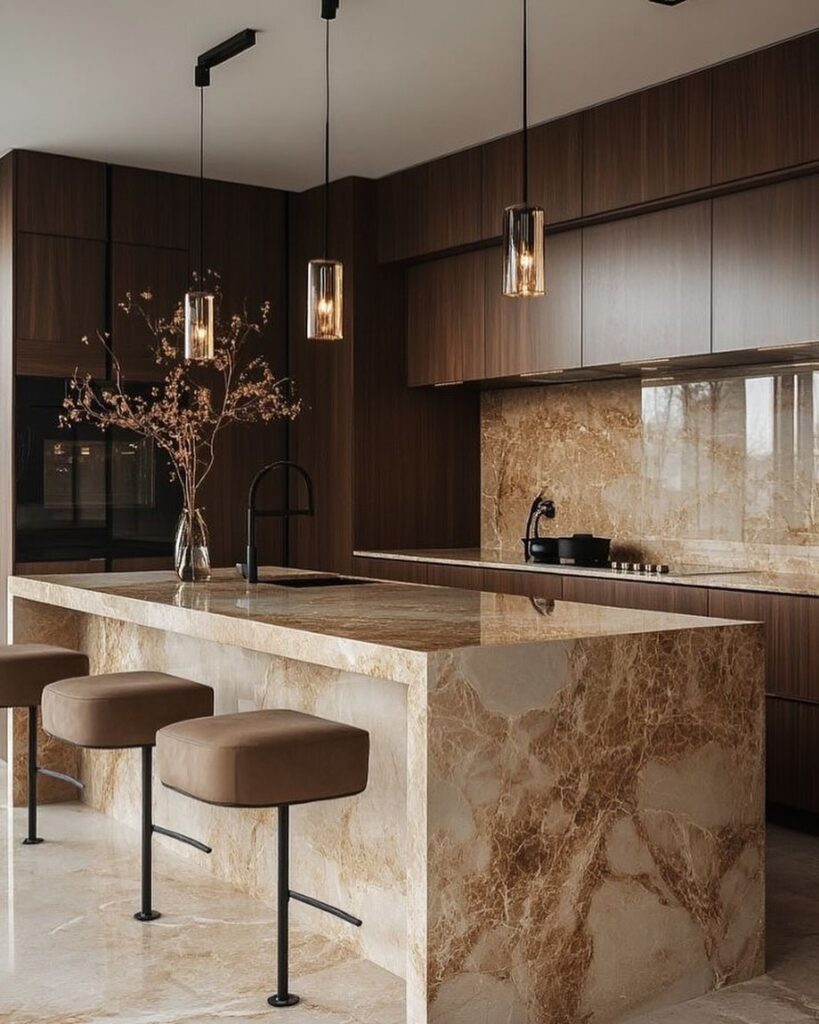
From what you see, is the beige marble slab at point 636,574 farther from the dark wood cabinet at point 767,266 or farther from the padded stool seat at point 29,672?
the padded stool seat at point 29,672

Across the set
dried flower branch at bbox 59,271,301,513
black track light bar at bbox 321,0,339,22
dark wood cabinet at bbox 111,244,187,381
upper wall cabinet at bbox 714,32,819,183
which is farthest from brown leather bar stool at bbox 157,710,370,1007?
dark wood cabinet at bbox 111,244,187,381

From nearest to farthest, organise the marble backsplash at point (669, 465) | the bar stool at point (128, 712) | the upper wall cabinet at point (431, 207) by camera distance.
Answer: the bar stool at point (128, 712), the marble backsplash at point (669, 465), the upper wall cabinet at point (431, 207)

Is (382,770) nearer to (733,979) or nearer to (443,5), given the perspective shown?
(733,979)

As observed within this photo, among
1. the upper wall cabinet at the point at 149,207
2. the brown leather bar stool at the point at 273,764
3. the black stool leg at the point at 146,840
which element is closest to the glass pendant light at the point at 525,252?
the brown leather bar stool at the point at 273,764

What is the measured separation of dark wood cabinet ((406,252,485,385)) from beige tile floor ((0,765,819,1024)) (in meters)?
2.74

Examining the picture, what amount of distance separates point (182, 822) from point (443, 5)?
2786 millimetres

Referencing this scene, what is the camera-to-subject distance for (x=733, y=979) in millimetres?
2994

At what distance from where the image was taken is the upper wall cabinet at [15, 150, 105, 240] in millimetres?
5703

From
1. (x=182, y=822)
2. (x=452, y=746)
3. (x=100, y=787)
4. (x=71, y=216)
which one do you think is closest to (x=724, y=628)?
(x=452, y=746)

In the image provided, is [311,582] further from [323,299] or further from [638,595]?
[638,595]

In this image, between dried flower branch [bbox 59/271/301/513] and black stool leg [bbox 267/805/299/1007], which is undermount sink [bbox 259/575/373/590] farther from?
dried flower branch [bbox 59/271/301/513]

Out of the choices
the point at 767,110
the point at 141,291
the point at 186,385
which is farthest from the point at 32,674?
the point at 767,110

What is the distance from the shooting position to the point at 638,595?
15.3 feet

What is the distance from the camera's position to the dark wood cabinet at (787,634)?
4.10 meters
